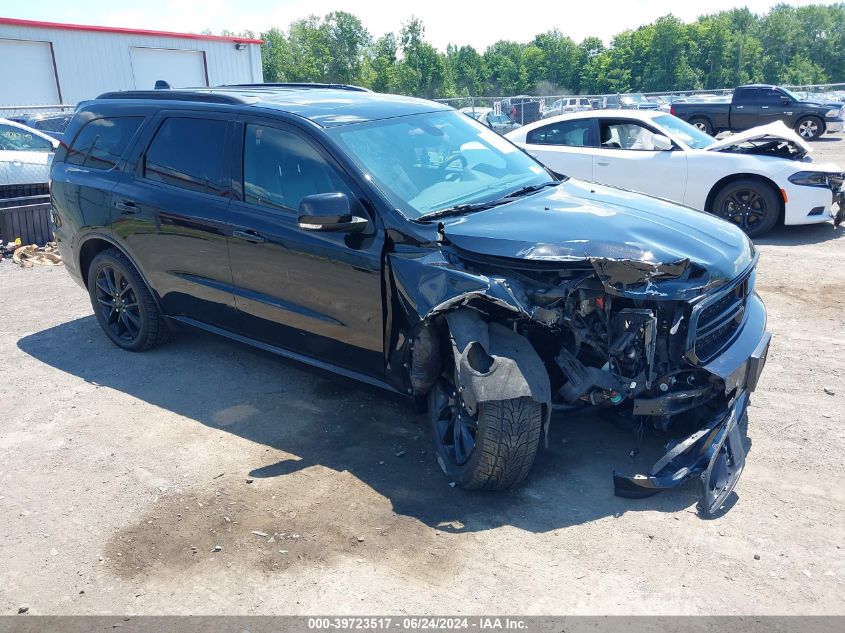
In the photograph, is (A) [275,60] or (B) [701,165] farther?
(A) [275,60]

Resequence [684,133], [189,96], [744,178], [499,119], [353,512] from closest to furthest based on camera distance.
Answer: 1. [353,512]
2. [189,96]
3. [744,178]
4. [684,133]
5. [499,119]

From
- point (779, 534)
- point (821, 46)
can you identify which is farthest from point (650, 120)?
point (821, 46)

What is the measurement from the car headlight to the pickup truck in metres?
14.1

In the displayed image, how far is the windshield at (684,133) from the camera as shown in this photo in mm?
9414

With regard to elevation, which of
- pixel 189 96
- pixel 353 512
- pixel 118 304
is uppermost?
pixel 189 96

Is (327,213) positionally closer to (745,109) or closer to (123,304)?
(123,304)

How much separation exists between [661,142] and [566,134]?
128 centimetres

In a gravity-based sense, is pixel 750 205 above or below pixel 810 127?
below

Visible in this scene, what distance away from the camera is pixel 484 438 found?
137 inches

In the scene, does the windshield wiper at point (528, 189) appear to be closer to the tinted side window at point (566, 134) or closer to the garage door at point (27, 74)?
the tinted side window at point (566, 134)

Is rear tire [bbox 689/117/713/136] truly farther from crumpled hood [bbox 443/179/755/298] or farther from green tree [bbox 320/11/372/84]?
green tree [bbox 320/11/372/84]

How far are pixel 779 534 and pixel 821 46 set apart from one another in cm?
9500

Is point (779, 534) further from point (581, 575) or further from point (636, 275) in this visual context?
point (636, 275)

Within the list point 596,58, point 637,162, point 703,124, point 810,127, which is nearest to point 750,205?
point 637,162
